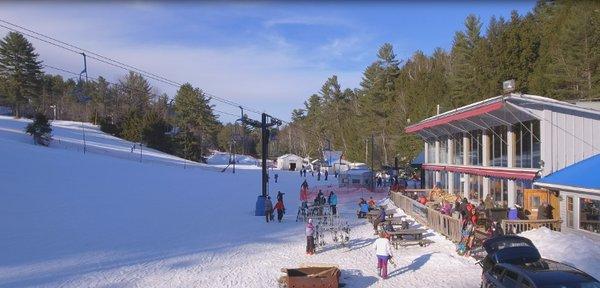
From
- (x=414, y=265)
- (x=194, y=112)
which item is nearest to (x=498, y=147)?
(x=414, y=265)

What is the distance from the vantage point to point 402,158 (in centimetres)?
6309

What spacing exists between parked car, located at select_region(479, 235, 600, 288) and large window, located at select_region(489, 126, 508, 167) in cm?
1292

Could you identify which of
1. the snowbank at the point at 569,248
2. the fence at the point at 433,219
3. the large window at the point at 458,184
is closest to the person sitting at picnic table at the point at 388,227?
the fence at the point at 433,219

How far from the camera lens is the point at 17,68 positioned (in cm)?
7831

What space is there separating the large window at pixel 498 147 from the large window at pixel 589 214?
7450 millimetres

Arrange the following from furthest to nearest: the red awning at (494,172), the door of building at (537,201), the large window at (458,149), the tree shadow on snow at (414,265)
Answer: the large window at (458,149) → the red awning at (494,172) → the door of building at (537,201) → the tree shadow on snow at (414,265)

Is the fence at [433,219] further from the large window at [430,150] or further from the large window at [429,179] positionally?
the large window at [430,150]

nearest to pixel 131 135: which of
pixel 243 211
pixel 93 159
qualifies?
pixel 93 159

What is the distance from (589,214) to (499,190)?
8.32 metres

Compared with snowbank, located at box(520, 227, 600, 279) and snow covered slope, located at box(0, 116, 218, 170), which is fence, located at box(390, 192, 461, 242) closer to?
snowbank, located at box(520, 227, 600, 279)

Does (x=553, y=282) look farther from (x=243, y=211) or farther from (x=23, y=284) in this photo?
(x=243, y=211)

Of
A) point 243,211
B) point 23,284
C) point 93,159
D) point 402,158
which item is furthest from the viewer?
point 402,158

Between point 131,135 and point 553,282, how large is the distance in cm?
7091

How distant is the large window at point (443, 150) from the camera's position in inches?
1417
